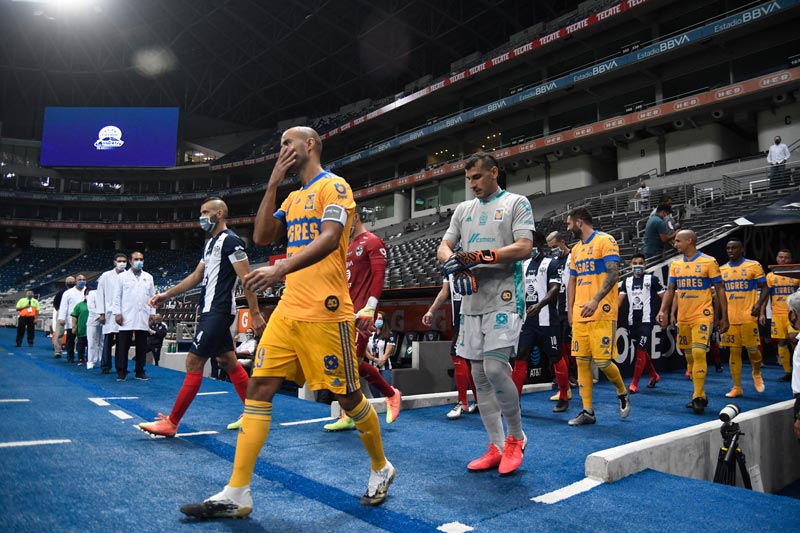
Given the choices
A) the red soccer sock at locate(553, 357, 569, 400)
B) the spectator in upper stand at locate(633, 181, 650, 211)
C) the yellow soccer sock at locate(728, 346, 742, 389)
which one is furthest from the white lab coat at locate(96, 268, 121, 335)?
the spectator in upper stand at locate(633, 181, 650, 211)

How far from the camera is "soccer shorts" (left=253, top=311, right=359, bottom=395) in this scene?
7.58ft

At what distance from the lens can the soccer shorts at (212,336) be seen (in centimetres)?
379

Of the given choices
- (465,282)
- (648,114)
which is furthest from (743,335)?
(648,114)

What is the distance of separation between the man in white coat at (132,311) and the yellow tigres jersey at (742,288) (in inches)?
332

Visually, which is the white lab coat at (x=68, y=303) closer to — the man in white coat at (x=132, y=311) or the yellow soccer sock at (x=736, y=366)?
the man in white coat at (x=132, y=311)

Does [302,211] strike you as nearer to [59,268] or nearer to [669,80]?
[669,80]

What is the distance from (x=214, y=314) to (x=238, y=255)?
493 millimetres

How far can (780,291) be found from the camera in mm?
8539

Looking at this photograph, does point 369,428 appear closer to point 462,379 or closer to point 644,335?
point 462,379

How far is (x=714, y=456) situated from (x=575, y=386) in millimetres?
3725

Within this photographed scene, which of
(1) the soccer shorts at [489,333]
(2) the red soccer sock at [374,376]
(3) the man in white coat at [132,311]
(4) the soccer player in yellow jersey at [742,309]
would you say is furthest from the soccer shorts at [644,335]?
(3) the man in white coat at [132,311]

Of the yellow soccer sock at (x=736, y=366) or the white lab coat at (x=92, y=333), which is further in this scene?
the white lab coat at (x=92, y=333)

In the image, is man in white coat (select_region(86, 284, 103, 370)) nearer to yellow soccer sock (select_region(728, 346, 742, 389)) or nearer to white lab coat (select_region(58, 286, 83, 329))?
white lab coat (select_region(58, 286, 83, 329))

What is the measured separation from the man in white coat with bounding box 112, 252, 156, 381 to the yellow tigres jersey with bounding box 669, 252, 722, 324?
23.6 ft
